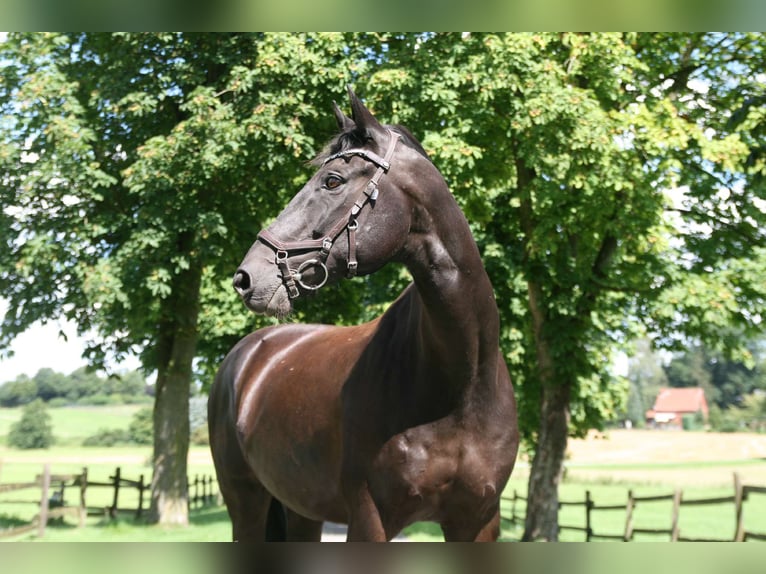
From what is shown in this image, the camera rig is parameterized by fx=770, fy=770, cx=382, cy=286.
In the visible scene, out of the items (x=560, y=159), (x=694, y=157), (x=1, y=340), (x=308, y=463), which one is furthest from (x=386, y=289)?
(x=308, y=463)

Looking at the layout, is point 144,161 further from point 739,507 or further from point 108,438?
point 108,438

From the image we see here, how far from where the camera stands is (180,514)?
56.2 feet

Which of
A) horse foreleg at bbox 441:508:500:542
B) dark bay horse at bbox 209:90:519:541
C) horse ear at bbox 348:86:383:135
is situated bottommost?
horse foreleg at bbox 441:508:500:542

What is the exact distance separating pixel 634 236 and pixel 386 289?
5.65 meters

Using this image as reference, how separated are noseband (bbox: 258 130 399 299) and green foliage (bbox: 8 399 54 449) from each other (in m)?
27.1

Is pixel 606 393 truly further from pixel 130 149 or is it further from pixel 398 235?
pixel 398 235

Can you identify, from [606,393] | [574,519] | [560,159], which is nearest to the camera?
[560,159]

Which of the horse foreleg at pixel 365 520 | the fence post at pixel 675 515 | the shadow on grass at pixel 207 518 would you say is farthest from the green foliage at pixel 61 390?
the horse foreleg at pixel 365 520

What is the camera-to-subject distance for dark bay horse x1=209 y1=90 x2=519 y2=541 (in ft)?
10.2

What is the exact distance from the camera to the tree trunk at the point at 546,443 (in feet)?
48.4

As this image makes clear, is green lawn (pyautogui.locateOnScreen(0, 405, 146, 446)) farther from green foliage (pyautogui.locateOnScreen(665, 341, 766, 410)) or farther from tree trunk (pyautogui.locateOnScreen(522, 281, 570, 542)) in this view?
green foliage (pyautogui.locateOnScreen(665, 341, 766, 410))

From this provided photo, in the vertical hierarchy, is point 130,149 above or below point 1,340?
above

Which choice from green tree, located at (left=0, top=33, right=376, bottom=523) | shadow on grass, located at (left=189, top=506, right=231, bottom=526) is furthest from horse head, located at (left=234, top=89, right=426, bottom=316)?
shadow on grass, located at (left=189, top=506, right=231, bottom=526)

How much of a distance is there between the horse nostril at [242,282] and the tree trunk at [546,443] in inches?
485
